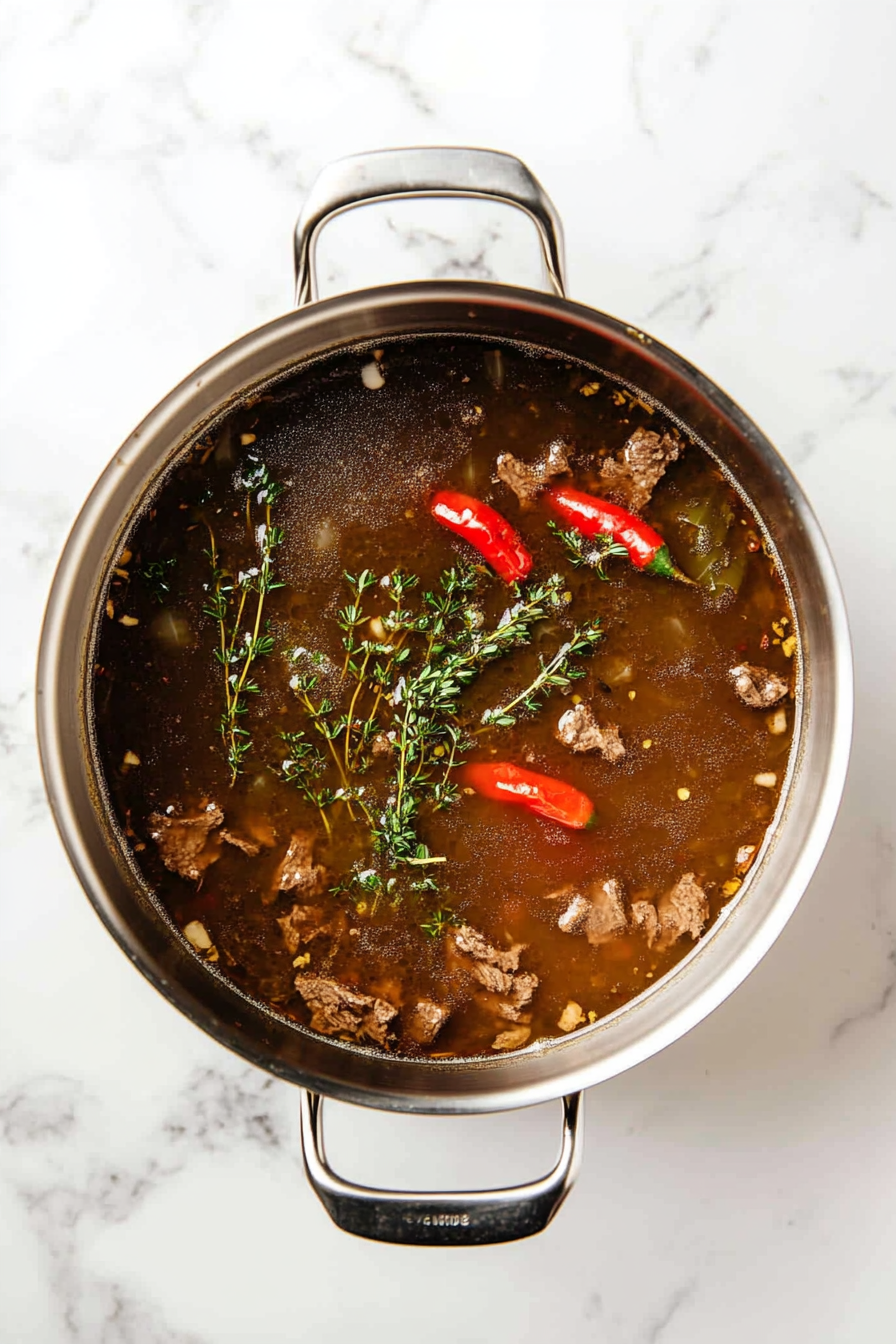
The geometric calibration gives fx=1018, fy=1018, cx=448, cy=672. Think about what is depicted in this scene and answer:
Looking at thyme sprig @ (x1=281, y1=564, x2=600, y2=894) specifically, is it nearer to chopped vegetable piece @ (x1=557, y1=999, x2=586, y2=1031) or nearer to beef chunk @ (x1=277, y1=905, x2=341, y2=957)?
beef chunk @ (x1=277, y1=905, x2=341, y2=957)

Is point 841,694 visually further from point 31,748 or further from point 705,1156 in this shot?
point 31,748

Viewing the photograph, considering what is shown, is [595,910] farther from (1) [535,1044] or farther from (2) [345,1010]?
(2) [345,1010]

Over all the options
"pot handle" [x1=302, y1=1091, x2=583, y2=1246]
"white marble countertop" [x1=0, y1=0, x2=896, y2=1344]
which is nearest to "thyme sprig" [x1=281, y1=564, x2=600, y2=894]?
"pot handle" [x1=302, y1=1091, x2=583, y2=1246]

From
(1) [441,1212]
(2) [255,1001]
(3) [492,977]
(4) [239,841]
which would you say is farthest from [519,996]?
(4) [239,841]

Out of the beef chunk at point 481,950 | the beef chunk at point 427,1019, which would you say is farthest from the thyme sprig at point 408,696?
the beef chunk at point 427,1019

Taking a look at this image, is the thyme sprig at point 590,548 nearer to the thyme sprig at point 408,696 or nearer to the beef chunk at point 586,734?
the thyme sprig at point 408,696

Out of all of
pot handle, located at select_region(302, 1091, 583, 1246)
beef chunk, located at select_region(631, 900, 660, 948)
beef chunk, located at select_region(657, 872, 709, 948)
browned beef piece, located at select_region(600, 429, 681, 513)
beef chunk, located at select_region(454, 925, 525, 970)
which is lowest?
pot handle, located at select_region(302, 1091, 583, 1246)
